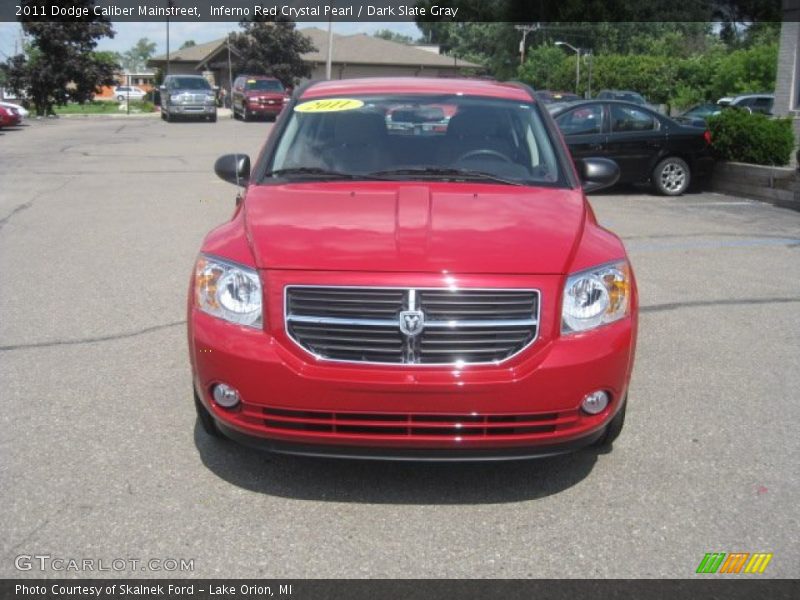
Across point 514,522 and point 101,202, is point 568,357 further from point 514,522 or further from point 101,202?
point 101,202

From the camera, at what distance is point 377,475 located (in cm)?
406

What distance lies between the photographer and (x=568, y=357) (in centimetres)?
359

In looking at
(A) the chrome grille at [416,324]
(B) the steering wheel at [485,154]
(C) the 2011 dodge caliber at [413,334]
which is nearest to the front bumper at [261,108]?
(B) the steering wheel at [485,154]

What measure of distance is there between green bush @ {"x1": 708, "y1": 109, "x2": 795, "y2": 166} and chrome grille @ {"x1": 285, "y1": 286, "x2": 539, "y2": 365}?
12.5 metres

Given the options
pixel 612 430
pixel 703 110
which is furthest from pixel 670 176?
pixel 703 110

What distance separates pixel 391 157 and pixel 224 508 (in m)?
2.18

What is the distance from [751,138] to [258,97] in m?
27.1

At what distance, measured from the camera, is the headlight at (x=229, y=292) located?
12.2ft

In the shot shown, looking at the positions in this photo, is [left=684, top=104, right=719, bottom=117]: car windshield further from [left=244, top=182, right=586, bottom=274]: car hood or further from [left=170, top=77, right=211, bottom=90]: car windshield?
[left=244, top=182, right=586, bottom=274]: car hood

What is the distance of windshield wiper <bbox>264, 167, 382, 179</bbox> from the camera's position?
4.79 m

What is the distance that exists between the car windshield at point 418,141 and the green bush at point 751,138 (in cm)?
1061

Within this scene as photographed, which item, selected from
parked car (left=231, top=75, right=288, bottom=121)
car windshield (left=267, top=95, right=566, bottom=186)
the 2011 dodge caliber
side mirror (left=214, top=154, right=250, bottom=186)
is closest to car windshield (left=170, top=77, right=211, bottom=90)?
parked car (left=231, top=75, right=288, bottom=121)

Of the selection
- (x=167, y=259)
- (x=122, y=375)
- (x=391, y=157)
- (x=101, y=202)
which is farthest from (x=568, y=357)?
(x=101, y=202)

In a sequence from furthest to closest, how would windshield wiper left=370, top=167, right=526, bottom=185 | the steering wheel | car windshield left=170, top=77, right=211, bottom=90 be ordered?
car windshield left=170, top=77, right=211, bottom=90, the steering wheel, windshield wiper left=370, top=167, right=526, bottom=185
